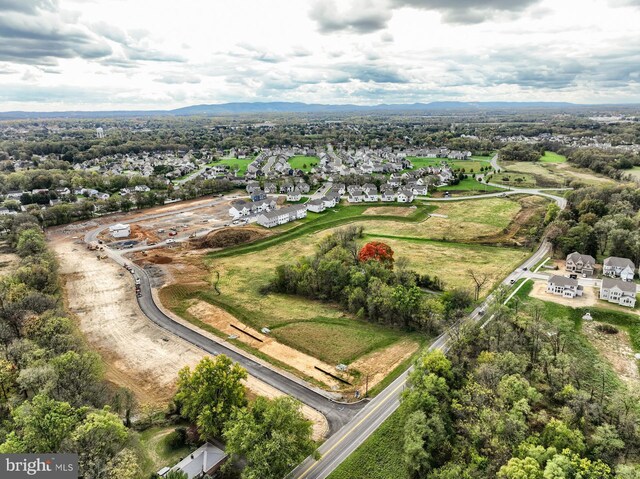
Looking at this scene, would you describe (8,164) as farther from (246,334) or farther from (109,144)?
(246,334)

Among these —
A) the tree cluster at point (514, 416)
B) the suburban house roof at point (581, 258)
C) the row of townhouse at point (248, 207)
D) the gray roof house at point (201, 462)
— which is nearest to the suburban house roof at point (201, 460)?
the gray roof house at point (201, 462)

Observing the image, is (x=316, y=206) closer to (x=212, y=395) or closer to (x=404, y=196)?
(x=404, y=196)

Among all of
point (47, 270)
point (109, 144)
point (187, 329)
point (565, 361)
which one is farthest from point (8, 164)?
point (565, 361)

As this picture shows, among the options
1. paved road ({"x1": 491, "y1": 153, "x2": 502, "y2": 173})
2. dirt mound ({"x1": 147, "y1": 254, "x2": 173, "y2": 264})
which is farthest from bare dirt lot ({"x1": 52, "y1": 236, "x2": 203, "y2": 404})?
paved road ({"x1": 491, "y1": 153, "x2": 502, "y2": 173})

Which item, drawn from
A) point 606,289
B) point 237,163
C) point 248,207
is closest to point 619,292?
point 606,289

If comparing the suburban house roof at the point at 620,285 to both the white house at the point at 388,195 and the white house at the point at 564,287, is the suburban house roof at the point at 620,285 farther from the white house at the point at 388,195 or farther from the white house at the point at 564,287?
the white house at the point at 388,195
